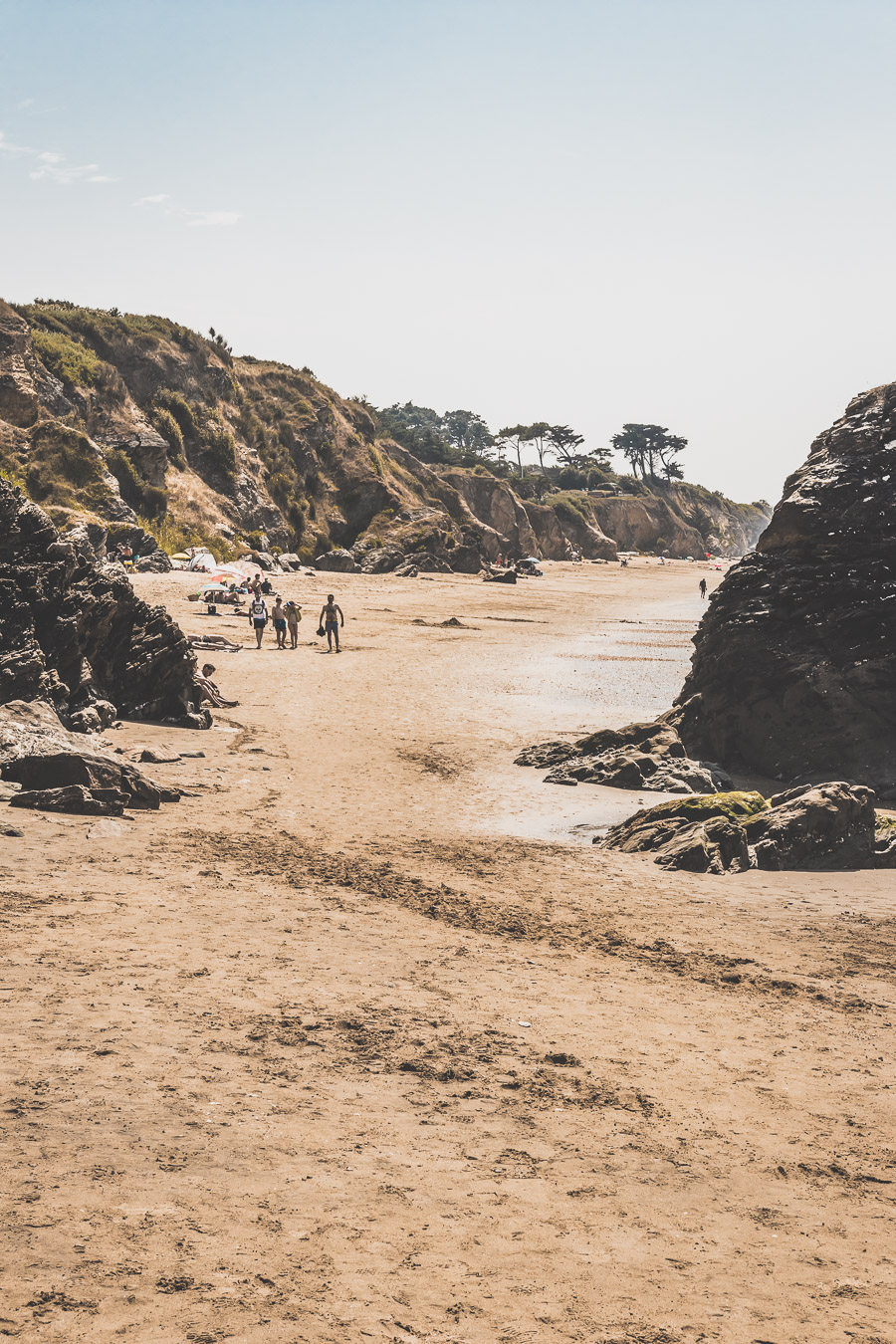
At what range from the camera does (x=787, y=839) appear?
36.1 feet

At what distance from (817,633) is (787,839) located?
5.68m

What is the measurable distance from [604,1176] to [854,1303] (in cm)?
124

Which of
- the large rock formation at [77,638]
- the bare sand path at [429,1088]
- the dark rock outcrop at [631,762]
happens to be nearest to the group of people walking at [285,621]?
the large rock formation at [77,638]

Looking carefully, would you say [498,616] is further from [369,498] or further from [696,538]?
[696,538]

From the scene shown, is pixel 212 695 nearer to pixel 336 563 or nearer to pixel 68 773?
pixel 68 773

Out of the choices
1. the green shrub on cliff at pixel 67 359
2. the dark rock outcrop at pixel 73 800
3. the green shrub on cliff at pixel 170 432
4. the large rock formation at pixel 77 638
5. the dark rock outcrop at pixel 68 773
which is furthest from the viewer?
the green shrub on cliff at pixel 170 432

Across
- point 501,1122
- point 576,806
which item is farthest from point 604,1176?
point 576,806

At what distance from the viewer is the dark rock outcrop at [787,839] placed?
35.8 ft

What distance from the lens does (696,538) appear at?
13038 cm

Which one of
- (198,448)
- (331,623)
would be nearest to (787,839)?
(331,623)

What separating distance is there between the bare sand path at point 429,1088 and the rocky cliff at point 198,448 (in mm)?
35642

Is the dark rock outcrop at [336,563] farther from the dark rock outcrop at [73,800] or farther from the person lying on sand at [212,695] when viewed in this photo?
the dark rock outcrop at [73,800]

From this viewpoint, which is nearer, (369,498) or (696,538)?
(369,498)

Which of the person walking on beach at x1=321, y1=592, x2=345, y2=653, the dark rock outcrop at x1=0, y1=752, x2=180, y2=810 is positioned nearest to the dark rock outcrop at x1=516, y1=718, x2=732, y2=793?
the dark rock outcrop at x1=0, y1=752, x2=180, y2=810
